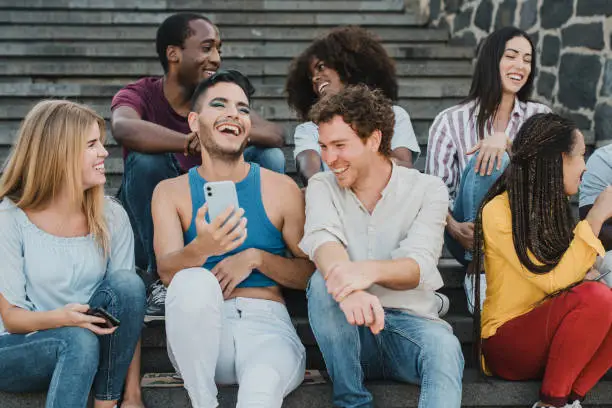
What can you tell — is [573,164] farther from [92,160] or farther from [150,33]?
[150,33]

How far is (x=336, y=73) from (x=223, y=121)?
0.97m

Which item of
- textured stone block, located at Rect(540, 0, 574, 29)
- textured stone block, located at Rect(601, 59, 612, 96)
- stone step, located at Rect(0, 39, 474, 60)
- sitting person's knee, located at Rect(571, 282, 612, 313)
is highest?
textured stone block, located at Rect(540, 0, 574, 29)

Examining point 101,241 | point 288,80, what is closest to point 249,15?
point 288,80

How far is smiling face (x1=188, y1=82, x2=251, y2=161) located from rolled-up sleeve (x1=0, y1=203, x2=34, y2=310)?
2.35 feet

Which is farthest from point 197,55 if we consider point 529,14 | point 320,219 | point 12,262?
point 529,14

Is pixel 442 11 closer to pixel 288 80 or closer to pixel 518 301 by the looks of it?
pixel 288 80

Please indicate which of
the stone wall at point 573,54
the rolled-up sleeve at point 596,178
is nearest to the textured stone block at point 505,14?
the stone wall at point 573,54

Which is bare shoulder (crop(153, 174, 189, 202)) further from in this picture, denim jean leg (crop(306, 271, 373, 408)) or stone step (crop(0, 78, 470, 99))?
stone step (crop(0, 78, 470, 99))

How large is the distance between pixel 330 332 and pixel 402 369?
0.98 feet

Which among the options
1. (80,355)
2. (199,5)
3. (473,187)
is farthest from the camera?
(199,5)

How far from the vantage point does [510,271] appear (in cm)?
251

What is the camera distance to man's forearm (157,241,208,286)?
237cm

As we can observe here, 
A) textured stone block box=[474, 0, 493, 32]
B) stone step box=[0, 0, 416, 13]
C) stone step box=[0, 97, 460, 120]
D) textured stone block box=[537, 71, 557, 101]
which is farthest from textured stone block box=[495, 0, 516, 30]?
stone step box=[0, 0, 416, 13]

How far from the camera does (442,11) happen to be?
615 cm
